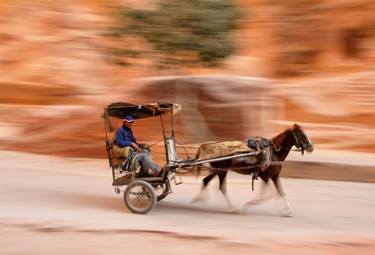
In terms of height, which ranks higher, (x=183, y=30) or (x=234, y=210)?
(x=183, y=30)

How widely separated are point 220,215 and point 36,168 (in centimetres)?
815

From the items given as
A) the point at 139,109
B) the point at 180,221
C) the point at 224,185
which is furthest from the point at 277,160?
the point at 139,109

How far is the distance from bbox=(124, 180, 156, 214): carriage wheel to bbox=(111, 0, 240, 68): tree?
1084 centimetres

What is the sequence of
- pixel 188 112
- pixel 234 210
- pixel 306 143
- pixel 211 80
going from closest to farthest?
pixel 306 143 < pixel 234 210 < pixel 188 112 < pixel 211 80

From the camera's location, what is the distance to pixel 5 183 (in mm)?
14883

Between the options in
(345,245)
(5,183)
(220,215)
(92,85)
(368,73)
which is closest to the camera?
(345,245)

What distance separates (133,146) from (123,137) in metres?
0.26

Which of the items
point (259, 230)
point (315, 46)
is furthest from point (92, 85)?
point (259, 230)

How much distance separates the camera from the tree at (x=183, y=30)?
21.9 meters

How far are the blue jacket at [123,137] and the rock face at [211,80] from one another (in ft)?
22.8

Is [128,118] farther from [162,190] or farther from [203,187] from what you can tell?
[203,187]

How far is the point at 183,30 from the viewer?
2197 cm

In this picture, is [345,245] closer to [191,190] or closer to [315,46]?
[191,190]

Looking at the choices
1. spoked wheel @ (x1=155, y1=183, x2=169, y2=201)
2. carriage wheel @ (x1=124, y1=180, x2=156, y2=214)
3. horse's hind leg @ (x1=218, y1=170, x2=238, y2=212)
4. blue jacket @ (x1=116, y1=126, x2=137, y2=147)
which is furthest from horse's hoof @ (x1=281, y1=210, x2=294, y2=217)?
blue jacket @ (x1=116, y1=126, x2=137, y2=147)
